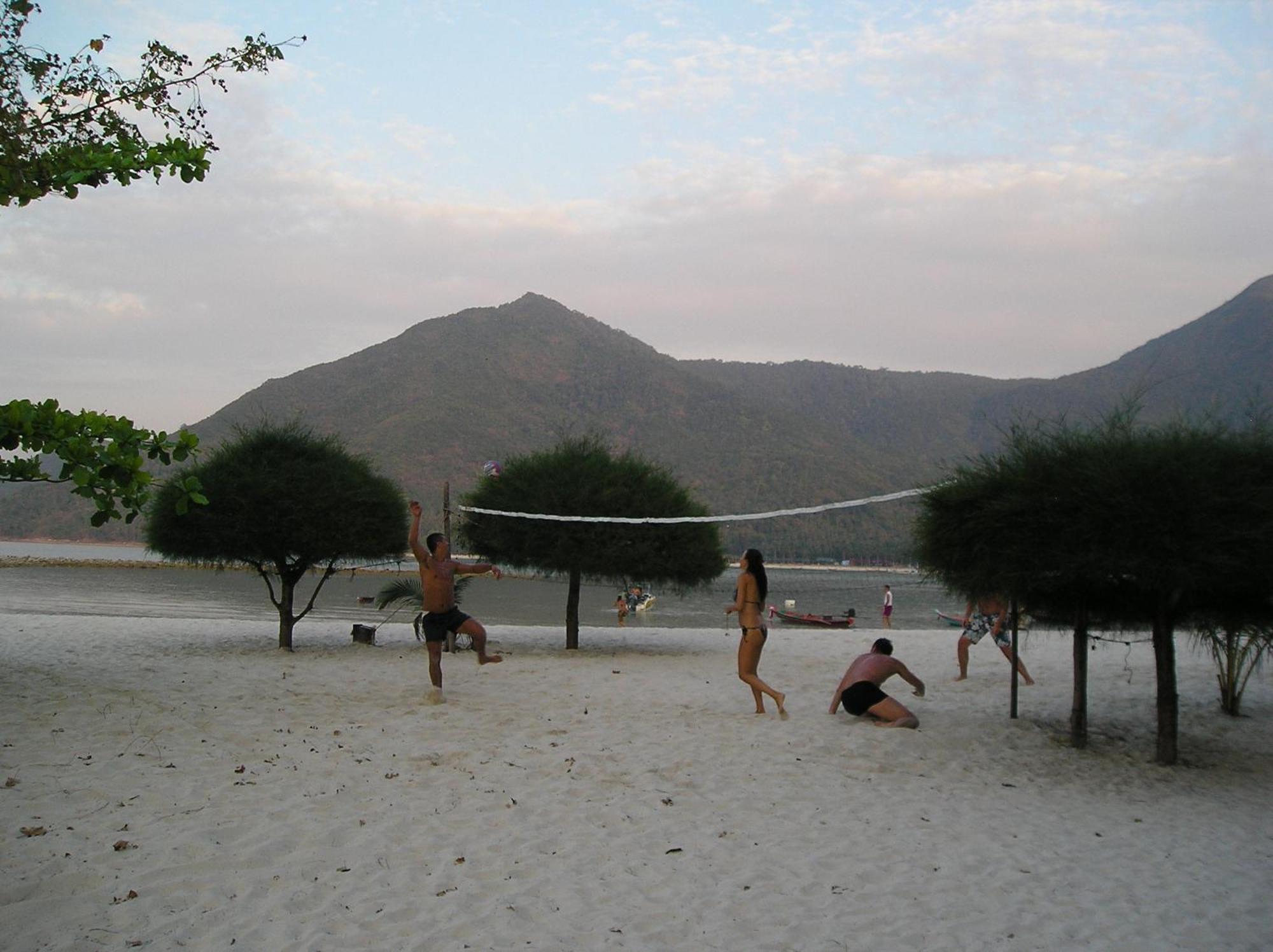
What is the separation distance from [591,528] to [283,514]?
5.31 metres

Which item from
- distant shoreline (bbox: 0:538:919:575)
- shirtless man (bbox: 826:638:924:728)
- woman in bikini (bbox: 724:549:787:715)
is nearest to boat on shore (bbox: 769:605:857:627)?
shirtless man (bbox: 826:638:924:728)

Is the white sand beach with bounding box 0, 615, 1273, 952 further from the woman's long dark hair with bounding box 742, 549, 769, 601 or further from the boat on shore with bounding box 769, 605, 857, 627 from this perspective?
the boat on shore with bounding box 769, 605, 857, 627

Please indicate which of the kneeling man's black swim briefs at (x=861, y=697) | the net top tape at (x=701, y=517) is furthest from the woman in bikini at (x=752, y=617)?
the net top tape at (x=701, y=517)

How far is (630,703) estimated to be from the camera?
1131 centimetres

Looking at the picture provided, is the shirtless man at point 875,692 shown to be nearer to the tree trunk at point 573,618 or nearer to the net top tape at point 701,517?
the net top tape at point 701,517

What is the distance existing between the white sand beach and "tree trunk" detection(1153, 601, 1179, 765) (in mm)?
188

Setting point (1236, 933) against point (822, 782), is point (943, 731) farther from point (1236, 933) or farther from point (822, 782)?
point (1236, 933)

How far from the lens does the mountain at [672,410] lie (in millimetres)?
92688

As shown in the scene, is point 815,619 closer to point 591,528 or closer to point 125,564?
point 591,528

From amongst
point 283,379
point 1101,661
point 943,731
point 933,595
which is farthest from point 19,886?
point 283,379

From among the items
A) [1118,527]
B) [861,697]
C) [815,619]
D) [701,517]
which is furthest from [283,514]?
[815,619]

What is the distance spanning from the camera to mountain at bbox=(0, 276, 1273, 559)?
92688mm

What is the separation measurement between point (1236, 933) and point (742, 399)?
367 ft

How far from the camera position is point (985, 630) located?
1357cm
